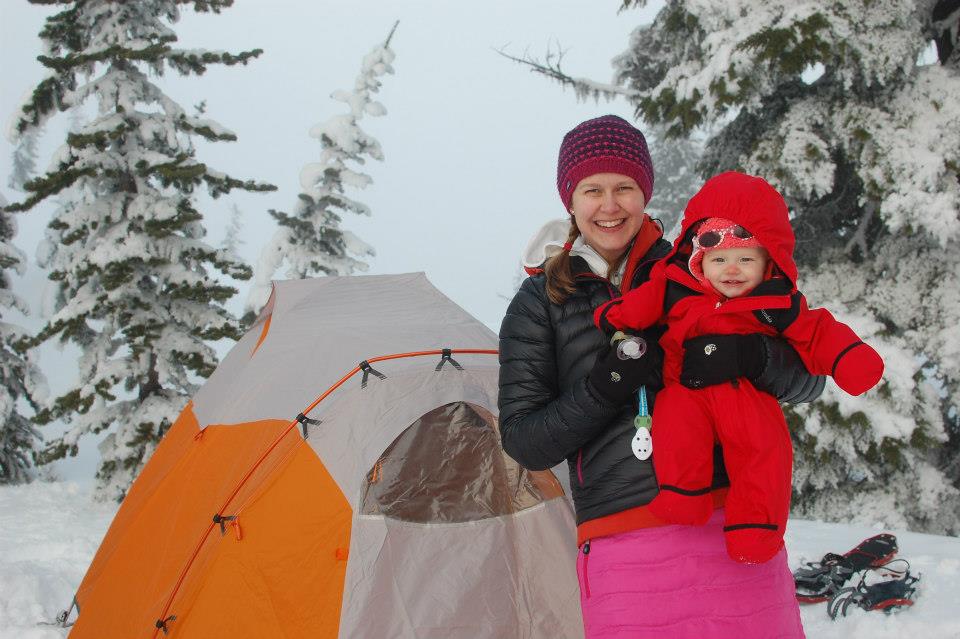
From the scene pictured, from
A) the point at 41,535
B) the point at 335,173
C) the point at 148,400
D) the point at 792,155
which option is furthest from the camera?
the point at 335,173

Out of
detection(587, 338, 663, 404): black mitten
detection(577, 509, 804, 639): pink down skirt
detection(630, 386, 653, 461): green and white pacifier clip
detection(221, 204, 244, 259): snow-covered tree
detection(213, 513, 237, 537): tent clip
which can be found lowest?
detection(577, 509, 804, 639): pink down skirt

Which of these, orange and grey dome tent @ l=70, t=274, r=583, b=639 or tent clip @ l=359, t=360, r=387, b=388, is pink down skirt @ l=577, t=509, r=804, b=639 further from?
tent clip @ l=359, t=360, r=387, b=388

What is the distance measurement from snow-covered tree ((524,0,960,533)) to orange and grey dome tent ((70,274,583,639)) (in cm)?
433

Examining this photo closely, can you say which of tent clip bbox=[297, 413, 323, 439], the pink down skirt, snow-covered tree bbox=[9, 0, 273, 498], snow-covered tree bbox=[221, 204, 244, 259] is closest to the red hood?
the pink down skirt

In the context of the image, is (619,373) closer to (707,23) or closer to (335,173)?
(707,23)

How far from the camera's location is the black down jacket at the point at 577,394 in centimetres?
201

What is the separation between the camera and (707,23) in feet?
23.4

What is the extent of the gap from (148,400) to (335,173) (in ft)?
22.1

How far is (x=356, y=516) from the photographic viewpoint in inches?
134

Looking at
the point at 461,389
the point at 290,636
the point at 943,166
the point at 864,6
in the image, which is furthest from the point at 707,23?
the point at 290,636

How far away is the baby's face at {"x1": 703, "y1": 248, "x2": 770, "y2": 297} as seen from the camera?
2064 mm

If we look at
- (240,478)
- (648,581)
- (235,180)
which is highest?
(235,180)

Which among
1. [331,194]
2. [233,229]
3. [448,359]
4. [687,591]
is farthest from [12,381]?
[233,229]

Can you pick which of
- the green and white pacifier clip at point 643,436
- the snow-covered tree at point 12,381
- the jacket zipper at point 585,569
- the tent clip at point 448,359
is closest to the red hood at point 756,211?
the green and white pacifier clip at point 643,436
